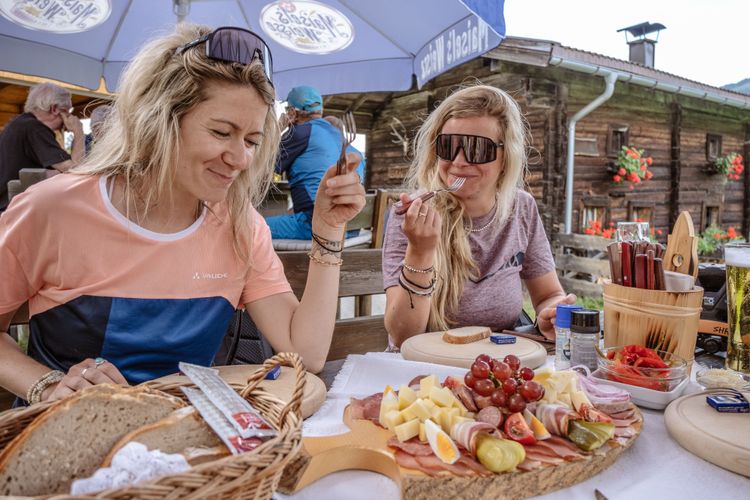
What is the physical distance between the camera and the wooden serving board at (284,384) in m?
1.21

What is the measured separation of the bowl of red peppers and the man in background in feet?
12.7

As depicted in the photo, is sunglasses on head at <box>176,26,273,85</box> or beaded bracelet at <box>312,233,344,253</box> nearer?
sunglasses on head at <box>176,26,273,85</box>

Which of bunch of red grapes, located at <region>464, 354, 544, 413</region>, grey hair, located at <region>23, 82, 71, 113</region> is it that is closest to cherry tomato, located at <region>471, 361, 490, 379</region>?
bunch of red grapes, located at <region>464, 354, 544, 413</region>

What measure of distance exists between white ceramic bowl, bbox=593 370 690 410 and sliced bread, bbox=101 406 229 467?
100 cm

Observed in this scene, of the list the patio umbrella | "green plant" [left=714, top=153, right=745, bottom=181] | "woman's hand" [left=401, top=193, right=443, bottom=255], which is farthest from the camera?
"green plant" [left=714, top=153, right=745, bottom=181]

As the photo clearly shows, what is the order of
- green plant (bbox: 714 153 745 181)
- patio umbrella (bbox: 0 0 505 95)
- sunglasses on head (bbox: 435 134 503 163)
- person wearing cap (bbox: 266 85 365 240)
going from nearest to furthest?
sunglasses on head (bbox: 435 134 503 163), patio umbrella (bbox: 0 0 505 95), person wearing cap (bbox: 266 85 365 240), green plant (bbox: 714 153 745 181)

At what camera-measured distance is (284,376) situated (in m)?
1.39

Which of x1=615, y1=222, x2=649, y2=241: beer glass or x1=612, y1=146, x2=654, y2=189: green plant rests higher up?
x1=612, y1=146, x2=654, y2=189: green plant

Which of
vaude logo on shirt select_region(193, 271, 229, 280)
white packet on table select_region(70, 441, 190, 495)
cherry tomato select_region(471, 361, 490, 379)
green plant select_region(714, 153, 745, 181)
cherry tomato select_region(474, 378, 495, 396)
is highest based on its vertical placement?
green plant select_region(714, 153, 745, 181)

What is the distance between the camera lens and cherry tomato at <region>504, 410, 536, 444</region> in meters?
0.98

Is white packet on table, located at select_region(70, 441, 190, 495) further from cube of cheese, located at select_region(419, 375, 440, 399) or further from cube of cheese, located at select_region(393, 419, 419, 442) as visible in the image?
cube of cheese, located at select_region(419, 375, 440, 399)

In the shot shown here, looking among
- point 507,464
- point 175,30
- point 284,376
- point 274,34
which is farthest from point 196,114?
point 274,34

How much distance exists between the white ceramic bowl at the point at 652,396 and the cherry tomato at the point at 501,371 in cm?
40

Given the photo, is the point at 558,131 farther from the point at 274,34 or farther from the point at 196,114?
the point at 196,114
